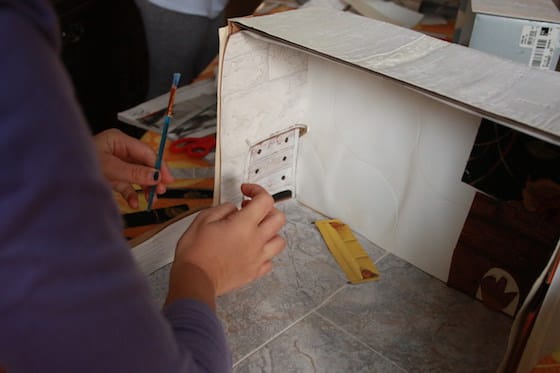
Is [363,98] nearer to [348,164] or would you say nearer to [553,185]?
[348,164]

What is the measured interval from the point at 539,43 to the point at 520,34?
0.10ft

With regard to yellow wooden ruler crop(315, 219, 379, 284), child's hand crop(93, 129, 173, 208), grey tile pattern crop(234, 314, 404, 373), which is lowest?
grey tile pattern crop(234, 314, 404, 373)

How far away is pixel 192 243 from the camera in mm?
573

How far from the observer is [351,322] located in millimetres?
716

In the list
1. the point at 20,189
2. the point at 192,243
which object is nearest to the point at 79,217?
the point at 20,189

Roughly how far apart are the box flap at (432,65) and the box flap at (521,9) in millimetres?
242

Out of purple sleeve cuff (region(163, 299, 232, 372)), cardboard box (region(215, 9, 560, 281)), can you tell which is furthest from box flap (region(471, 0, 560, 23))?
purple sleeve cuff (region(163, 299, 232, 372))

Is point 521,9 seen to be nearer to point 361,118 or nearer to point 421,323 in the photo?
point 361,118

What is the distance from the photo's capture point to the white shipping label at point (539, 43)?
2.79 ft

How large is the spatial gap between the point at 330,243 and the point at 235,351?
24cm

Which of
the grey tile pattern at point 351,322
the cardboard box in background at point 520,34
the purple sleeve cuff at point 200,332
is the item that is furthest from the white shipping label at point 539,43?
the purple sleeve cuff at point 200,332

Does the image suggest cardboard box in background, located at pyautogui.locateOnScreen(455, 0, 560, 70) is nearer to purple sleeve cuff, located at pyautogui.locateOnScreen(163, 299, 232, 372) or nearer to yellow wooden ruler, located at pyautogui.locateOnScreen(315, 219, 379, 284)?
yellow wooden ruler, located at pyautogui.locateOnScreen(315, 219, 379, 284)

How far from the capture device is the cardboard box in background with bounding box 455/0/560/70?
85 centimetres

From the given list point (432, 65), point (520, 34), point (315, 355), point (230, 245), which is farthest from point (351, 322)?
point (520, 34)
